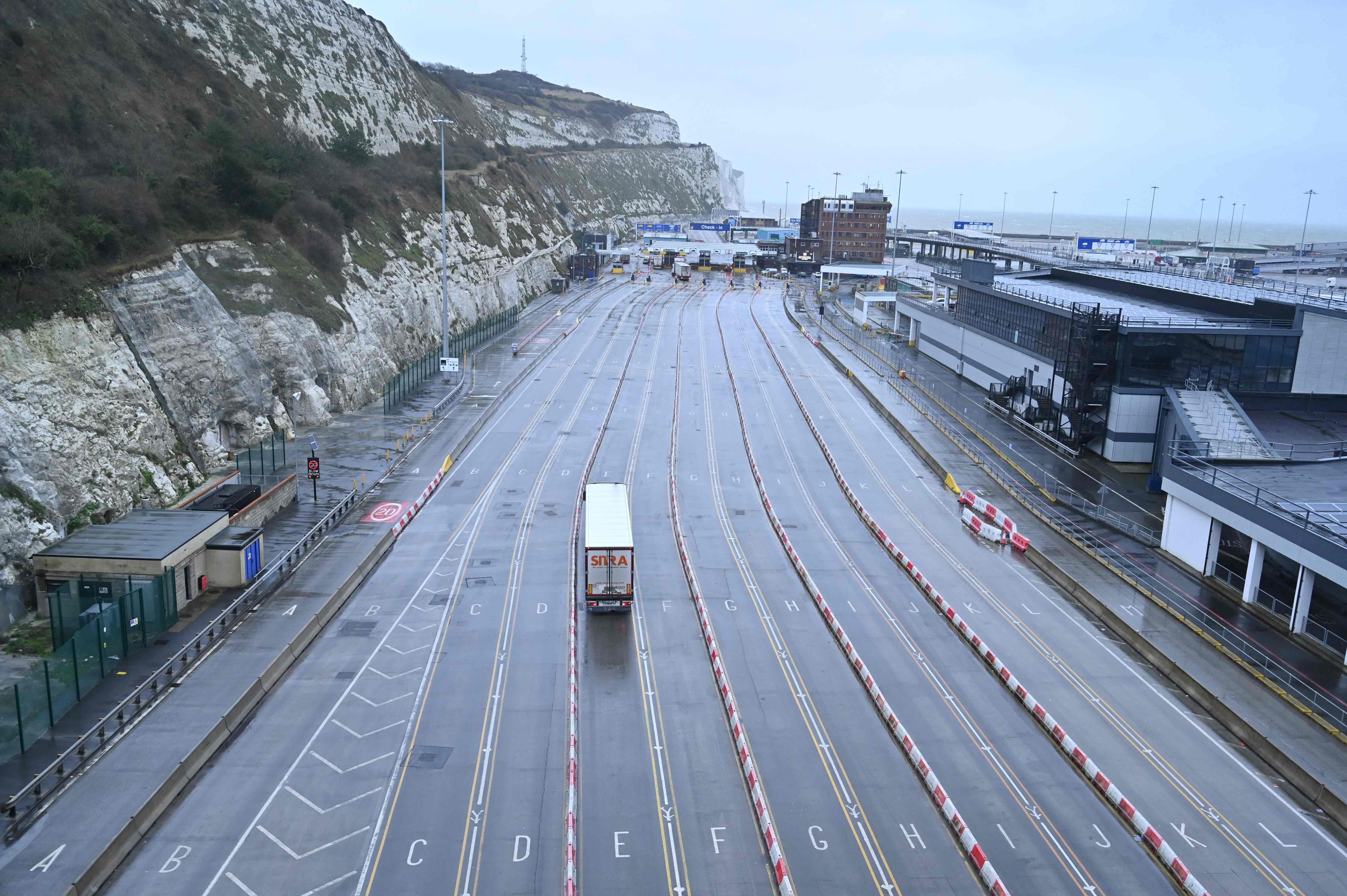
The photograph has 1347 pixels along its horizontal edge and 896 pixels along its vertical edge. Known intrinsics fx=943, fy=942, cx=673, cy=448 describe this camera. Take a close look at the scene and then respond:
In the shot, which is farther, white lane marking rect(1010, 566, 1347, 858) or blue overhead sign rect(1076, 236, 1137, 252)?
blue overhead sign rect(1076, 236, 1137, 252)

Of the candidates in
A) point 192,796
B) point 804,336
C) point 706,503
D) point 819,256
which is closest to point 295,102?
point 804,336

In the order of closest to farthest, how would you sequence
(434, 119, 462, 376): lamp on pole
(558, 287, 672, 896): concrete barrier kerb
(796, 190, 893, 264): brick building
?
(558, 287, 672, 896): concrete barrier kerb < (434, 119, 462, 376): lamp on pole < (796, 190, 893, 264): brick building

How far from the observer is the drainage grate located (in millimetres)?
20859

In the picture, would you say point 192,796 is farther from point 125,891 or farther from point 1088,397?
point 1088,397

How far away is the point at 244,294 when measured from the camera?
46.7 m

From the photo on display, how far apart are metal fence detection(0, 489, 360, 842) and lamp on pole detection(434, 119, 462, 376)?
27.7m

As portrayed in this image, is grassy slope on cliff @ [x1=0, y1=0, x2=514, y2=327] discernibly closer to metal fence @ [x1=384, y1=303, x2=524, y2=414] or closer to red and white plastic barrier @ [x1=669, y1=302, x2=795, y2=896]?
metal fence @ [x1=384, y1=303, x2=524, y2=414]

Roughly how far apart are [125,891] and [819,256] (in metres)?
153

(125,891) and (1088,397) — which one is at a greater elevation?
(1088,397)

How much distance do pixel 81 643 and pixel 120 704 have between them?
1.91 meters

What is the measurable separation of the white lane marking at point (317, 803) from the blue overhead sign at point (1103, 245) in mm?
133111

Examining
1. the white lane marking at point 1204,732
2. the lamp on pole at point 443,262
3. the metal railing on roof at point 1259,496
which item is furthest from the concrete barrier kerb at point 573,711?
the metal railing on roof at point 1259,496

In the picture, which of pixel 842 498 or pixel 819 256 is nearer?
pixel 842 498

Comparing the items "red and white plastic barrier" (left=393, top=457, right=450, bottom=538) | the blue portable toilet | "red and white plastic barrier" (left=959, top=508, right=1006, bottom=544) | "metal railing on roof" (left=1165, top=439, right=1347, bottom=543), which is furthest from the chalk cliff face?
"metal railing on roof" (left=1165, top=439, right=1347, bottom=543)
